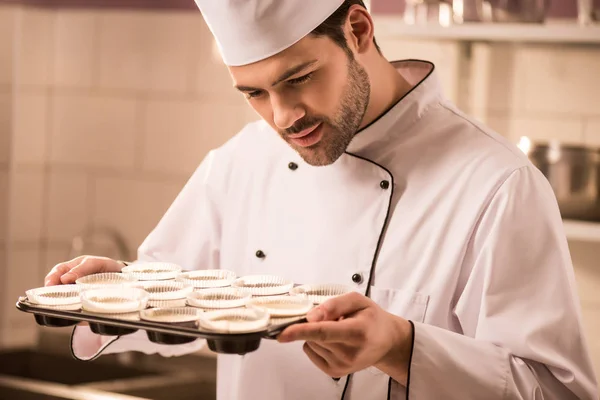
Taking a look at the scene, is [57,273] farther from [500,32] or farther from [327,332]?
[500,32]

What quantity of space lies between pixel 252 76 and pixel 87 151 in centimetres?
199

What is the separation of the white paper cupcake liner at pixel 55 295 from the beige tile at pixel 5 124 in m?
1.98

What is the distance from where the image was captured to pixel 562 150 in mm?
2574

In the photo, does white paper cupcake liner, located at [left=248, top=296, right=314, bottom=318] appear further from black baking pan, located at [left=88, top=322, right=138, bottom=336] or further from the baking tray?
black baking pan, located at [left=88, top=322, right=138, bottom=336]

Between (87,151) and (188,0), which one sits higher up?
(188,0)

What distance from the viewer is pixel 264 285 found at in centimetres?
176

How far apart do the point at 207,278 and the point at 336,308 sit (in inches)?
19.0

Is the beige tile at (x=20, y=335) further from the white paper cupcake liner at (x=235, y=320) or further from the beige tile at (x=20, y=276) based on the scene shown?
the white paper cupcake liner at (x=235, y=320)

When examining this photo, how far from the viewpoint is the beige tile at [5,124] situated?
11.5 ft

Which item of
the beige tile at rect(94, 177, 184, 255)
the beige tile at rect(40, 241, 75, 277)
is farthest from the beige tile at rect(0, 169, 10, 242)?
the beige tile at rect(94, 177, 184, 255)

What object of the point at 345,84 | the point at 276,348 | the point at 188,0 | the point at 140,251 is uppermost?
the point at 188,0

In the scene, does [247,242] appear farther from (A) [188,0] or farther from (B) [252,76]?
(A) [188,0]

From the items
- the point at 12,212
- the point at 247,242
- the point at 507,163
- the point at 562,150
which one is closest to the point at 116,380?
the point at 12,212

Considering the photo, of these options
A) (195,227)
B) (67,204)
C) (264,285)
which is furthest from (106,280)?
(67,204)
